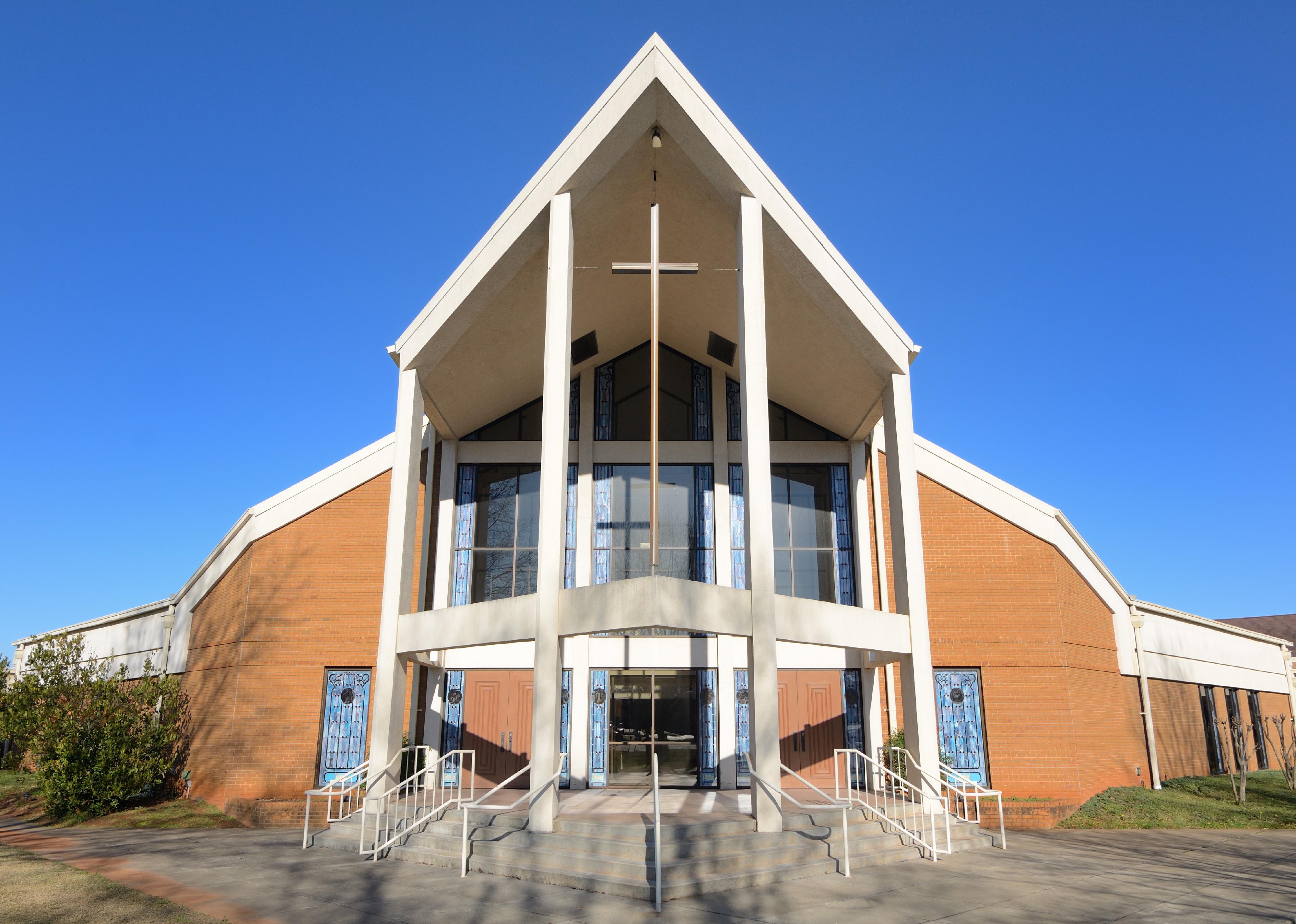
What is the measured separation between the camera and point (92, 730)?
16.0 meters

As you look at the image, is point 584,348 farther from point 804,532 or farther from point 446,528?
point 804,532

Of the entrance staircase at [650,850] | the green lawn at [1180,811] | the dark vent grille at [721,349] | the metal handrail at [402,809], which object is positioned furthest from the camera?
the dark vent grille at [721,349]

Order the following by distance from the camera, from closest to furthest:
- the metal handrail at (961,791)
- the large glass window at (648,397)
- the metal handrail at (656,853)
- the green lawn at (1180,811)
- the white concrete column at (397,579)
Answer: the metal handrail at (656,853) → the metal handrail at (961,791) → the white concrete column at (397,579) → the green lawn at (1180,811) → the large glass window at (648,397)

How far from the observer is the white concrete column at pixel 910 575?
13.4 m

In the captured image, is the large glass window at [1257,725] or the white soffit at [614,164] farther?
the large glass window at [1257,725]

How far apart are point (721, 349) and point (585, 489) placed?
390cm

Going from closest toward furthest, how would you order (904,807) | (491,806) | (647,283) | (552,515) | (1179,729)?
(491,806), (552,515), (904,807), (647,283), (1179,729)

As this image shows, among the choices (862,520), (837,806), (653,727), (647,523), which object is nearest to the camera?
(837,806)

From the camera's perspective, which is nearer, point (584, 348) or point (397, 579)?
point (397, 579)

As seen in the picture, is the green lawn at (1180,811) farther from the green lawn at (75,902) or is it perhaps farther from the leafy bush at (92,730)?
the leafy bush at (92,730)

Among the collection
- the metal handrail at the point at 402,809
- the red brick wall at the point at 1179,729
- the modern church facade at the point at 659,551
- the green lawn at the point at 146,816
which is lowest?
the green lawn at the point at 146,816

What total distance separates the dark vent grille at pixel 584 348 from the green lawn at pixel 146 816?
1032 centimetres

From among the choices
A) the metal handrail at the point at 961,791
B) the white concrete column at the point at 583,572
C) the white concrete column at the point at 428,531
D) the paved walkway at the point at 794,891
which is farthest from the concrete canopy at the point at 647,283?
the paved walkway at the point at 794,891

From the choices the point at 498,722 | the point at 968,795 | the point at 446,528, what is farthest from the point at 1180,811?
the point at 446,528
